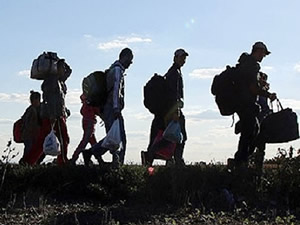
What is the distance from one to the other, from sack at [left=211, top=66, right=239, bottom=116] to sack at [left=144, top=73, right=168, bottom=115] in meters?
1.07

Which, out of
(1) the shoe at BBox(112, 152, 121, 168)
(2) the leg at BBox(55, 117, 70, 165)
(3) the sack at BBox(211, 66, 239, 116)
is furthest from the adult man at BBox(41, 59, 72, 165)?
(3) the sack at BBox(211, 66, 239, 116)

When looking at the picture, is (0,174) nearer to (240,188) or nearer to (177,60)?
(240,188)

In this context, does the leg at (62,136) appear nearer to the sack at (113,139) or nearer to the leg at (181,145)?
the sack at (113,139)

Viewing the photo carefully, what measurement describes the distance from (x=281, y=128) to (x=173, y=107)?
1.73m

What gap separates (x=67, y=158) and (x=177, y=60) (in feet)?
7.78

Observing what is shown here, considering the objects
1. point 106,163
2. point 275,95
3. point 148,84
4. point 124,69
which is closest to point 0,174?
point 106,163

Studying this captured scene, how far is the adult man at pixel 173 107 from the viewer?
11992mm

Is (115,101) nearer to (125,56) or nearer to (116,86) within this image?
(116,86)

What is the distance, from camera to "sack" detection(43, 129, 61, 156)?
1085 centimetres

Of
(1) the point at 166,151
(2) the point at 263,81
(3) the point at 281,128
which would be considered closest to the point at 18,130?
(1) the point at 166,151

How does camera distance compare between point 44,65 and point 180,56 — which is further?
point 180,56

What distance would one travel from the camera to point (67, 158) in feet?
37.9

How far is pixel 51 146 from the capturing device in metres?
10.9

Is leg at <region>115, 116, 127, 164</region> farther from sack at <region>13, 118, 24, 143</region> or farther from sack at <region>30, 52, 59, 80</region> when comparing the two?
sack at <region>13, 118, 24, 143</region>
